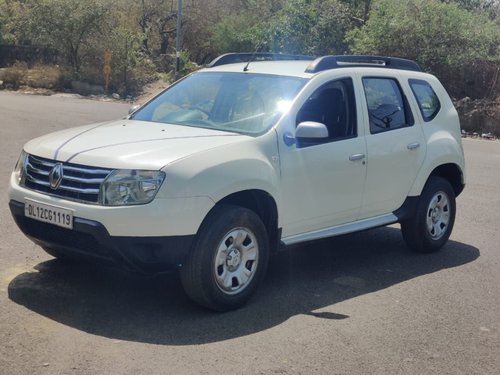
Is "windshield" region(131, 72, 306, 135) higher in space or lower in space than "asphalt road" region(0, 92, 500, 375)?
higher

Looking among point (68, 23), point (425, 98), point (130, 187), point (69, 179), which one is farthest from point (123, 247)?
point (68, 23)

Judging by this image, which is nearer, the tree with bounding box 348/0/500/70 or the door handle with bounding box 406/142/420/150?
the door handle with bounding box 406/142/420/150

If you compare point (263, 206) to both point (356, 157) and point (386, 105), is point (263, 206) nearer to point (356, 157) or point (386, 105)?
point (356, 157)

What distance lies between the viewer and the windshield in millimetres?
6121

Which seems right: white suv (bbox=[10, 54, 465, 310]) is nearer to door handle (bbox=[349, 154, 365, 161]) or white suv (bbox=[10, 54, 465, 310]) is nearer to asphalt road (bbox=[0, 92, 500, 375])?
door handle (bbox=[349, 154, 365, 161])

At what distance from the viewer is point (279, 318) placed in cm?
544

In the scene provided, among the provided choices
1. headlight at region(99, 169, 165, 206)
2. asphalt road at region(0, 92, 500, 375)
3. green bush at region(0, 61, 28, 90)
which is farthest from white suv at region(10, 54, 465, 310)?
green bush at region(0, 61, 28, 90)

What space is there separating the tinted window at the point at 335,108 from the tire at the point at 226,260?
1.28 metres

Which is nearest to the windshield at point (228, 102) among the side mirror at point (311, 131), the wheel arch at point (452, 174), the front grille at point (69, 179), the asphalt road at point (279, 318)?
the side mirror at point (311, 131)

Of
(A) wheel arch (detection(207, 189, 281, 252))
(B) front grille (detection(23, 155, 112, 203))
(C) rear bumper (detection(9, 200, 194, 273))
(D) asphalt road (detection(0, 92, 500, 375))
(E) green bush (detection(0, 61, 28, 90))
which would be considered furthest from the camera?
(E) green bush (detection(0, 61, 28, 90))

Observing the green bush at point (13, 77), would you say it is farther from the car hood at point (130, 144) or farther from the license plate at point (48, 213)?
the license plate at point (48, 213)

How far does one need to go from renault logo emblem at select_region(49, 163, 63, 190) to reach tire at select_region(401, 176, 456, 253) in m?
3.65

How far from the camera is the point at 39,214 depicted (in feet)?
17.7

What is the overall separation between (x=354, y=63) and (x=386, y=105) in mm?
508
